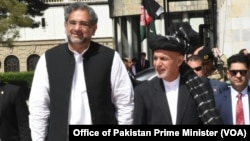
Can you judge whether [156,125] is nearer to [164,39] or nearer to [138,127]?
[138,127]

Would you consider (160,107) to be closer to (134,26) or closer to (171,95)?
(171,95)

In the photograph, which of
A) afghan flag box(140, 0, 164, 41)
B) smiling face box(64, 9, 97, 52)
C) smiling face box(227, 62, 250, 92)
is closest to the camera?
smiling face box(64, 9, 97, 52)

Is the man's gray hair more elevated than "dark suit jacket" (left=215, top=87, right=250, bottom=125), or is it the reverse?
the man's gray hair

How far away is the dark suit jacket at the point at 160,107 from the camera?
185 inches

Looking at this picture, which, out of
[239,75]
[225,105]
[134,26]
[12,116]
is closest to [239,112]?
[225,105]

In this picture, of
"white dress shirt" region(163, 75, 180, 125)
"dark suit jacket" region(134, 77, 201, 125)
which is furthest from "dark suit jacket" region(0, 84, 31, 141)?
"white dress shirt" region(163, 75, 180, 125)

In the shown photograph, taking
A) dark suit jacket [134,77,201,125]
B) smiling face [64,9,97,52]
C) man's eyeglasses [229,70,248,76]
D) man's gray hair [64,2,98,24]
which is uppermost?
man's gray hair [64,2,98,24]

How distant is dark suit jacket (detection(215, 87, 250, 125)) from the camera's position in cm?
543

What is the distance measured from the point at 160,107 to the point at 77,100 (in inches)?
25.8

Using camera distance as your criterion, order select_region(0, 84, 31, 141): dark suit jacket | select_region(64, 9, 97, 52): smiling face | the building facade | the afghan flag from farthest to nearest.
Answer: the afghan flag → the building facade → select_region(0, 84, 31, 141): dark suit jacket → select_region(64, 9, 97, 52): smiling face

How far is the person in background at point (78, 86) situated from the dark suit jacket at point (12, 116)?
3.85ft

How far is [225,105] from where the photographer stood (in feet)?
18.1

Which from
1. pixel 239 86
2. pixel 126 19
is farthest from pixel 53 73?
pixel 126 19

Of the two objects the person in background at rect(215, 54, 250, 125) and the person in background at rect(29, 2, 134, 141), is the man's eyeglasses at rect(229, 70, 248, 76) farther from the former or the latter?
the person in background at rect(29, 2, 134, 141)
